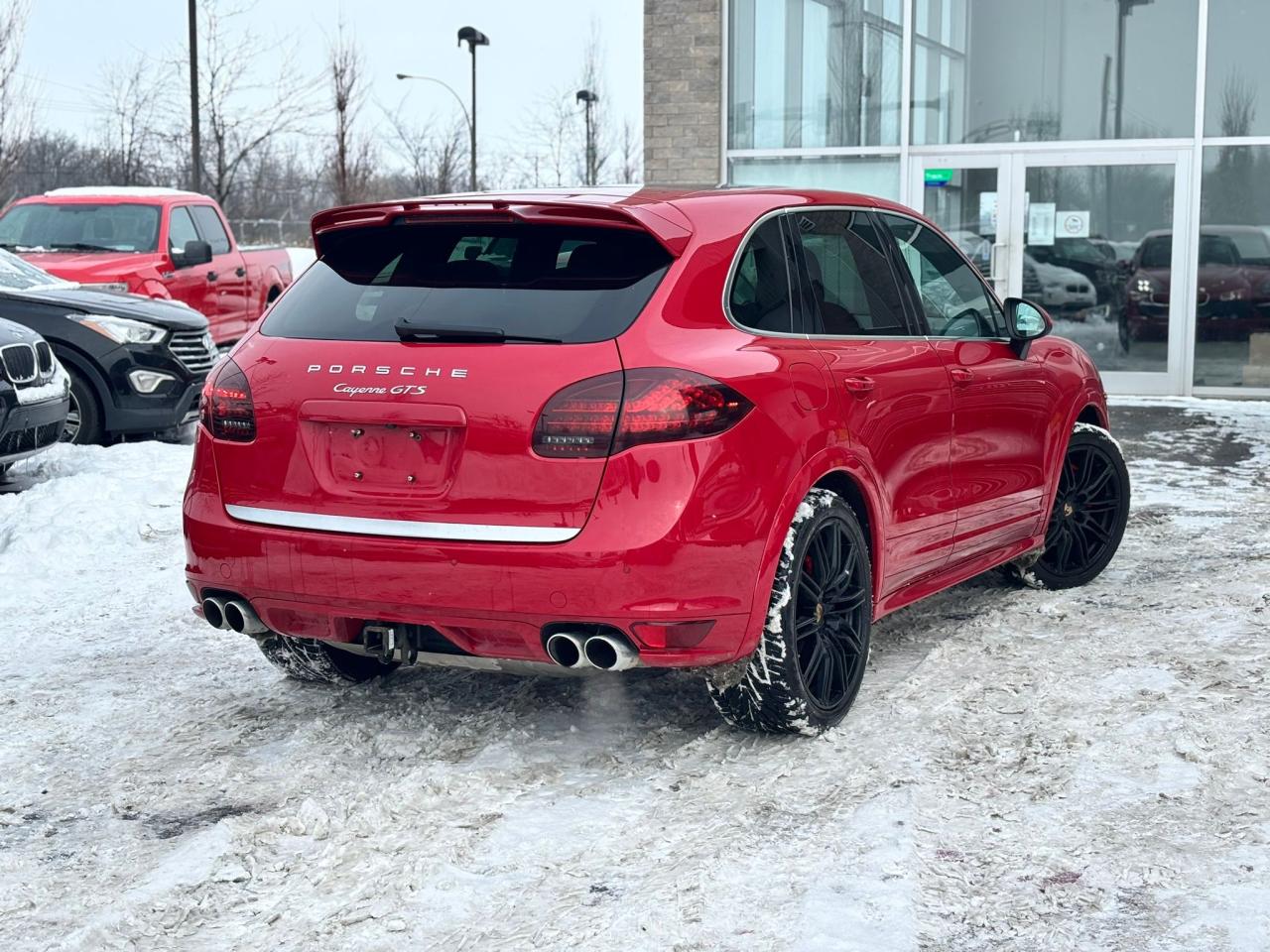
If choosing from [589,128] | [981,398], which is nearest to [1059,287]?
[981,398]

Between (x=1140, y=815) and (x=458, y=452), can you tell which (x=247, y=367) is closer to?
(x=458, y=452)

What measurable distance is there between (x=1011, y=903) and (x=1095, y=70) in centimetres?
1419

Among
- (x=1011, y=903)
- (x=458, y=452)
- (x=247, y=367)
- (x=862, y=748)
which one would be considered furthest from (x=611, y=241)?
(x=1011, y=903)

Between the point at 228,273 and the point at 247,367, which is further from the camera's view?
the point at 228,273

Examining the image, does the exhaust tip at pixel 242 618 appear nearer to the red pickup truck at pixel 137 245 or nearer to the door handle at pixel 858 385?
the door handle at pixel 858 385

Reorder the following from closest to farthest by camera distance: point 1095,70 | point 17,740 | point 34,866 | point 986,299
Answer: point 34,866
point 17,740
point 986,299
point 1095,70

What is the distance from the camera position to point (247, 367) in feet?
15.0

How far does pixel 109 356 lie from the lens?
37.2 ft

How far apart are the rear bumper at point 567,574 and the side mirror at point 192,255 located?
11.2 m

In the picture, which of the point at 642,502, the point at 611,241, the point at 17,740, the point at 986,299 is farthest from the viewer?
the point at 986,299

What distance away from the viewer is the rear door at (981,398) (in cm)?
565

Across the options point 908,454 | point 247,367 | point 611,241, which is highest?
point 611,241

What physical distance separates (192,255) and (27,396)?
20.0 feet

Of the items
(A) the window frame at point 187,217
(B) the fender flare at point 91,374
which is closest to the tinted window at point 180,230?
(A) the window frame at point 187,217
